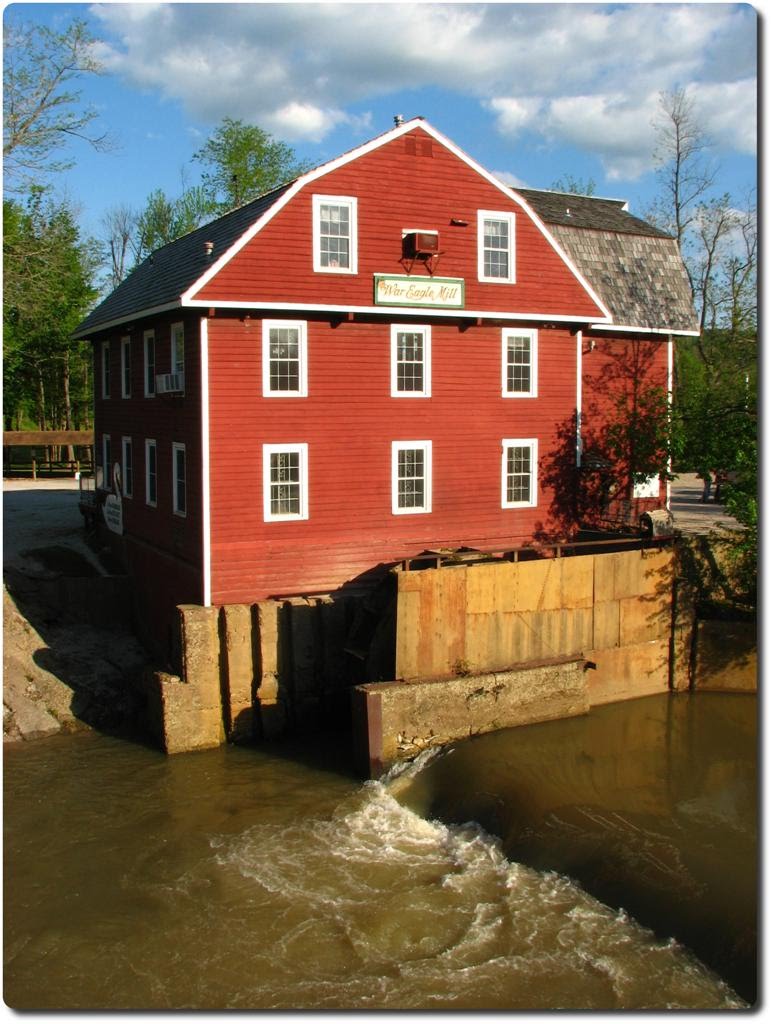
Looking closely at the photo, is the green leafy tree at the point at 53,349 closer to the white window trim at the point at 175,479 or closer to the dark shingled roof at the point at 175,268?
the dark shingled roof at the point at 175,268

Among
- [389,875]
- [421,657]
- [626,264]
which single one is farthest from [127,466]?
[389,875]

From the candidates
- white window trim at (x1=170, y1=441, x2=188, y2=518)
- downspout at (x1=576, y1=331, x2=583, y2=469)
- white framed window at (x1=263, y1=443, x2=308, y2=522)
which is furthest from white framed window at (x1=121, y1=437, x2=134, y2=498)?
downspout at (x1=576, y1=331, x2=583, y2=469)

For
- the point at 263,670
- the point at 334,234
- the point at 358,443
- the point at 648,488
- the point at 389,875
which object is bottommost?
the point at 389,875

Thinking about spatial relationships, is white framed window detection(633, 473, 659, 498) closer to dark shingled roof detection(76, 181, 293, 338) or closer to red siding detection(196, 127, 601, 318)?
red siding detection(196, 127, 601, 318)

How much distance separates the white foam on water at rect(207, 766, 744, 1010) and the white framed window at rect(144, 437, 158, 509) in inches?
360

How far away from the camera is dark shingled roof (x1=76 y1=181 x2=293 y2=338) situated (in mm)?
18109

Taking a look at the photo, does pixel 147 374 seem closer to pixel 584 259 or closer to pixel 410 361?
pixel 410 361

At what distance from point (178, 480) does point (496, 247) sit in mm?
7979

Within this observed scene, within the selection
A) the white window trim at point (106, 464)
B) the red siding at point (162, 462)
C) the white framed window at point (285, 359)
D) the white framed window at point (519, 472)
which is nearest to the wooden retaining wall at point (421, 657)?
the red siding at point (162, 462)

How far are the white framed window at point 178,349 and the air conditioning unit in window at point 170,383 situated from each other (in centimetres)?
20

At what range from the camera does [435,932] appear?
1095 cm

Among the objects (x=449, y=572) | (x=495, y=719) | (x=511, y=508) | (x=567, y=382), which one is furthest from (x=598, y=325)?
(x=495, y=719)

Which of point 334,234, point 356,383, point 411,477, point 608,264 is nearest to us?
point 334,234

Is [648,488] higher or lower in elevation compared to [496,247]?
lower
